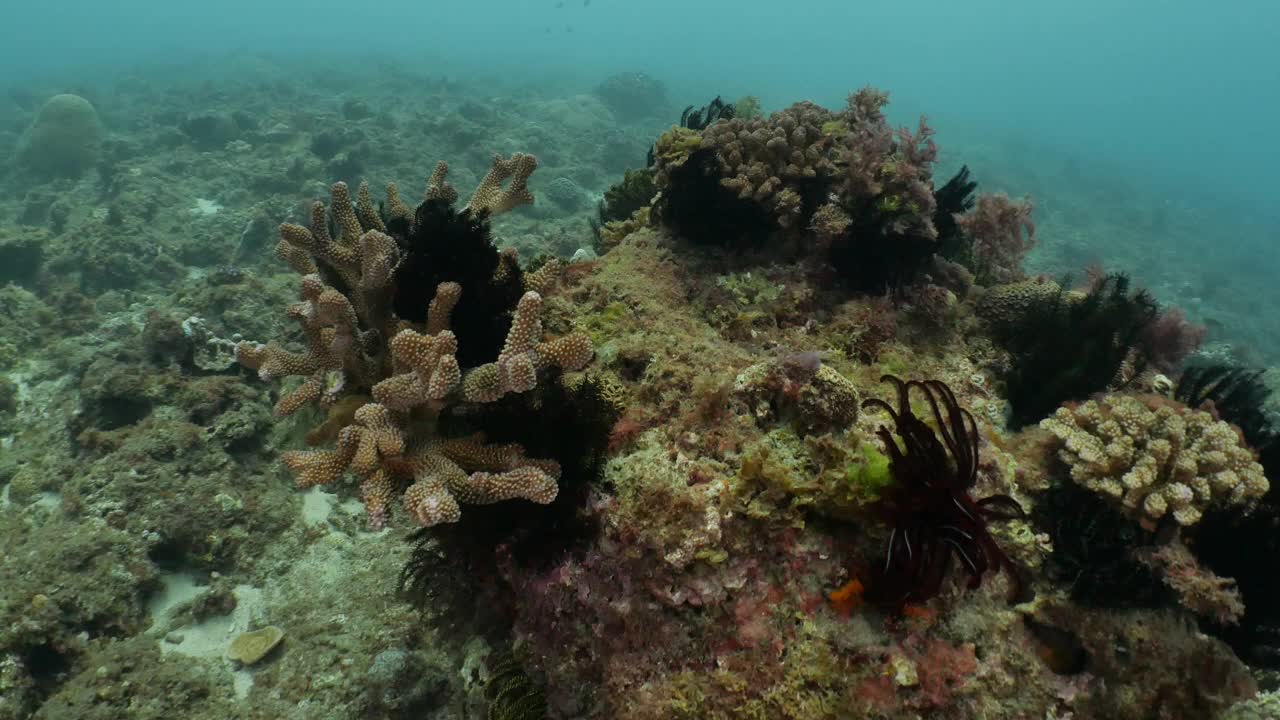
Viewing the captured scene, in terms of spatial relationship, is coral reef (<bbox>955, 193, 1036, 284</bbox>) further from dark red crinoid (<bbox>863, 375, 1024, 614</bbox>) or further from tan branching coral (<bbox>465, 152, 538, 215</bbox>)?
tan branching coral (<bbox>465, 152, 538, 215</bbox>)

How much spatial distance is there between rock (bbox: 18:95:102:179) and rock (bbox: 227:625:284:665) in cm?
2733

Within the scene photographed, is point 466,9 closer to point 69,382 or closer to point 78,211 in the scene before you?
point 78,211

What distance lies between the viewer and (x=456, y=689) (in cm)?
433

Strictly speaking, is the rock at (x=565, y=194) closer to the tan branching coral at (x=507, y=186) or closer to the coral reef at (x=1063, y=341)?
the tan branching coral at (x=507, y=186)

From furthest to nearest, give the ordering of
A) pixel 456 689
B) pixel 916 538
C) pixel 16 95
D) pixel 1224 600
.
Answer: pixel 16 95
pixel 456 689
pixel 1224 600
pixel 916 538

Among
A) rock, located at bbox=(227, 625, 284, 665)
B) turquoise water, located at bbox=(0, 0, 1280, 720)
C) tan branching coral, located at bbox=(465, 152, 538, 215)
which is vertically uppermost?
tan branching coral, located at bbox=(465, 152, 538, 215)

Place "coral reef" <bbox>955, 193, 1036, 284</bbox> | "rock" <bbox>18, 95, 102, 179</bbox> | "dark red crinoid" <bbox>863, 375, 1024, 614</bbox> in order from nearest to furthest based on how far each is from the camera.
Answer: "dark red crinoid" <bbox>863, 375, 1024, 614</bbox>, "coral reef" <bbox>955, 193, 1036, 284</bbox>, "rock" <bbox>18, 95, 102, 179</bbox>

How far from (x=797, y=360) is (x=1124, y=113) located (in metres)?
158

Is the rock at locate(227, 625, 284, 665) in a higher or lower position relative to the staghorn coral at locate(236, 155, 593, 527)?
lower

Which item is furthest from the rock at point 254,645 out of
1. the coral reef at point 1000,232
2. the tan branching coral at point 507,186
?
the coral reef at point 1000,232

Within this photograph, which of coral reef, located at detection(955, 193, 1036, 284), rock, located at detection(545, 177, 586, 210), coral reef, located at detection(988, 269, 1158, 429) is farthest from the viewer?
rock, located at detection(545, 177, 586, 210)

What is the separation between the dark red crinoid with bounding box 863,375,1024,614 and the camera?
2600 millimetres

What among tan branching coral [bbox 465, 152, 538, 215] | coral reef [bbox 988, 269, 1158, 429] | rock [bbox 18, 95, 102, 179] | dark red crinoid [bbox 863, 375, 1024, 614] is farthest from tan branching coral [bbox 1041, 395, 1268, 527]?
rock [bbox 18, 95, 102, 179]

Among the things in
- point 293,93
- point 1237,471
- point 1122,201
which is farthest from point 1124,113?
point 1237,471
